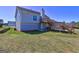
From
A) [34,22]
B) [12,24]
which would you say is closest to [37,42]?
[34,22]

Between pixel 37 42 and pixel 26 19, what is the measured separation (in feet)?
1.24

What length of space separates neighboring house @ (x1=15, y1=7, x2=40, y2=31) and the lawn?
78mm

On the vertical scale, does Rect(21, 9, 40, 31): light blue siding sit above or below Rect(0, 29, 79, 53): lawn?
above

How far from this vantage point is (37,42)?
2.47 meters

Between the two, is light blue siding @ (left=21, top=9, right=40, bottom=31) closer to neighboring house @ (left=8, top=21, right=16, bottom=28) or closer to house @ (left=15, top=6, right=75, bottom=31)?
house @ (left=15, top=6, right=75, bottom=31)

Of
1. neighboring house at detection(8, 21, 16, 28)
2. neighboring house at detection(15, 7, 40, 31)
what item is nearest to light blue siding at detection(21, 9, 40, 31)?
neighboring house at detection(15, 7, 40, 31)

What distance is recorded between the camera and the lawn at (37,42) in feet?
8.02

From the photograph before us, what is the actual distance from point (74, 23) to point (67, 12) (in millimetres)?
194

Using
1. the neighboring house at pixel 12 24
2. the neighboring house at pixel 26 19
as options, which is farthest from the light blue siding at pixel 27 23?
the neighboring house at pixel 12 24

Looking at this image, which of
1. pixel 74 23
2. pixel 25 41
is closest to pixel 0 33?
pixel 25 41

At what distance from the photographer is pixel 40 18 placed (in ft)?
8.25

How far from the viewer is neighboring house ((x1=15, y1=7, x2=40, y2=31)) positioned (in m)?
2.49

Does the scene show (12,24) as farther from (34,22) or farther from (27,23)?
(34,22)

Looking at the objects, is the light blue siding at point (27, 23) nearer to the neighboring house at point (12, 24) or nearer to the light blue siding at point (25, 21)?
the light blue siding at point (25, 21)
